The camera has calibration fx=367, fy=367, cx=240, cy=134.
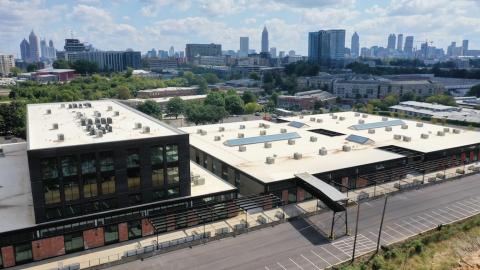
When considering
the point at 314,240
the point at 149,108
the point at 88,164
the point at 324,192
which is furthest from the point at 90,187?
the point at 149,108

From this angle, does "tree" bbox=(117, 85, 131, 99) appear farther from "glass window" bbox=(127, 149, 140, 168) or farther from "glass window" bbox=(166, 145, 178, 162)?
"glass window" bbox=(127, 149, 140, 168)

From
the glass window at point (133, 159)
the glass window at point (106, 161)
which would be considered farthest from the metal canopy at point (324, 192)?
the glass window at point (106, 161)

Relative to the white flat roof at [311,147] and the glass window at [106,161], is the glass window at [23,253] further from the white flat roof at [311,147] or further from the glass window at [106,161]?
the white flat roof at [311,147]

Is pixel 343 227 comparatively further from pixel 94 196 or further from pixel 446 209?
pixel 94 196

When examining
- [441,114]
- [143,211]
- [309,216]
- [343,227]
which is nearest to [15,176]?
[143,211]

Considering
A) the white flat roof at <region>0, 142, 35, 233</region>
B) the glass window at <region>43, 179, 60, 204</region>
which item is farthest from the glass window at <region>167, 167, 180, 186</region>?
the white flat roof at <region>0, 142, 35, 233</region>

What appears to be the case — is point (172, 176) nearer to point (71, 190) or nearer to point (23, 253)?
point (71, 190)

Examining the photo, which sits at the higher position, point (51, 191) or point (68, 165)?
point (68, 165)
